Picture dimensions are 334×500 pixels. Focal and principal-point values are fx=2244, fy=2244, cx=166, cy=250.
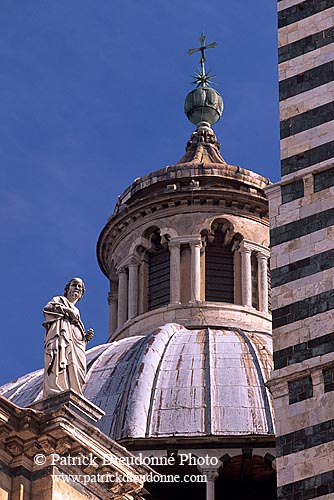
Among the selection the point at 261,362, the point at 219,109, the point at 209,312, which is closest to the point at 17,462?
the point at 261,362

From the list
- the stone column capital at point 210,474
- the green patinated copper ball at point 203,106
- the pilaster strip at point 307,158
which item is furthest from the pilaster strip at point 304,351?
the green patinated copper ball at point 203,106

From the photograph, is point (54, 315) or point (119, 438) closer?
point (54, 315)

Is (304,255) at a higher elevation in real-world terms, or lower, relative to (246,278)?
lower

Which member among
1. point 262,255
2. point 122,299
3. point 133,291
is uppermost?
point 262,255

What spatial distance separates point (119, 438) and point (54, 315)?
1200cm

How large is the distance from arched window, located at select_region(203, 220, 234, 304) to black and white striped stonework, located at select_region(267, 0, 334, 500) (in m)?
17.8

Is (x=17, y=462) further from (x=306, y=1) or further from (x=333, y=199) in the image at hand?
(x=306, y=1)

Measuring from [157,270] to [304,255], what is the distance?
20141 mm

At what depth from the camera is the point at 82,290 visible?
2572cm

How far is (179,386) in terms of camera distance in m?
38.6

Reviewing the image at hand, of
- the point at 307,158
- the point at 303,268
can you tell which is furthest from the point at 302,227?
the point at 307,158

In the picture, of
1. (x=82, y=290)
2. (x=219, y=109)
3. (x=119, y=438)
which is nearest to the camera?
(x=82, y=290)

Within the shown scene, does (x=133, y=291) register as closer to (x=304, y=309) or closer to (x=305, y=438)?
(x=304, y=309)

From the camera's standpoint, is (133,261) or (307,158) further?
(133,261)
